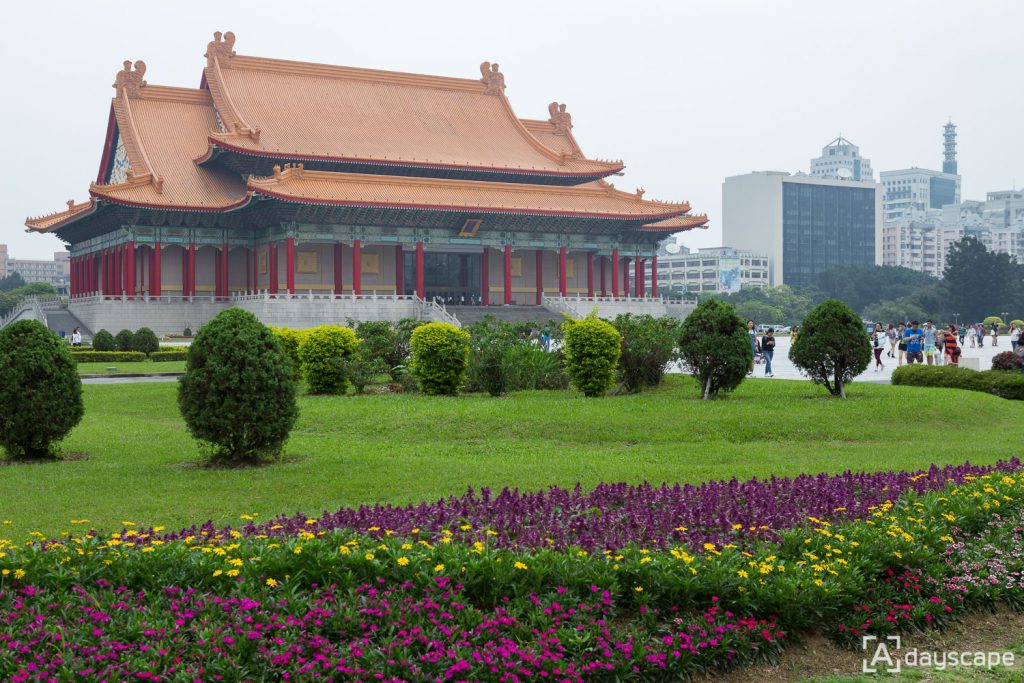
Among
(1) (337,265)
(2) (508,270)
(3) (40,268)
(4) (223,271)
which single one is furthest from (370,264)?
(3) (40,268)

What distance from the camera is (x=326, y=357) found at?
19594mm

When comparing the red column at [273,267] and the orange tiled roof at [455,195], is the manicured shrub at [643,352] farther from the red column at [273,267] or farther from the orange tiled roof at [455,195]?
the red column at [273,267]

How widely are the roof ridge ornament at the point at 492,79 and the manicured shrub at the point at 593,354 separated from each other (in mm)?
38550

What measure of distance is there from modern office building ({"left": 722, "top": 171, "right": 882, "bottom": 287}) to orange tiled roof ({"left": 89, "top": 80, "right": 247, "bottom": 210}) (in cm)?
9491

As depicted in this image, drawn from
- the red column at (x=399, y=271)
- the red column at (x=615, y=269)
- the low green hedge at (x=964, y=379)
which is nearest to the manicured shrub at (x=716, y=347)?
the low green hedge at (x=964, y=379)

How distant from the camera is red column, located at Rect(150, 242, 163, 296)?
43906 millimetres

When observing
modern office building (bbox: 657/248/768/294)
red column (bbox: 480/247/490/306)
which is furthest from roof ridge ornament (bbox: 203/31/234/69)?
modern office building (bbox: 657/248/768/294)

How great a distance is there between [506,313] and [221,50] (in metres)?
17.7

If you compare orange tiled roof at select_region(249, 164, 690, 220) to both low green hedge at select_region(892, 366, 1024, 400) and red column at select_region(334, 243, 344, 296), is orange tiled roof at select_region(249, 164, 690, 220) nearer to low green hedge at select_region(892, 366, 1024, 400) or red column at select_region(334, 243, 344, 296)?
red column at select_region(334, 243, 344, 296)

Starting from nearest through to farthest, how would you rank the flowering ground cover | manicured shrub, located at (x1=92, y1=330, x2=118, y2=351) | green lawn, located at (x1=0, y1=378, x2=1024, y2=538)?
1. the flowering ground cover
2. green lawn, located at (x1=0, y1=378, x2=1024, y2=538)
3. manicured shrub, located at (x1=92, y1=330, x2=118, y2=351)

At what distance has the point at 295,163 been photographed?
44719mm

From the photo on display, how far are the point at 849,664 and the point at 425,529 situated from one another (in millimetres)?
2731

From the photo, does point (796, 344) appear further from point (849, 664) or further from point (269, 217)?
point (269, 217)

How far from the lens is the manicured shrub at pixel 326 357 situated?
64.1 feet
